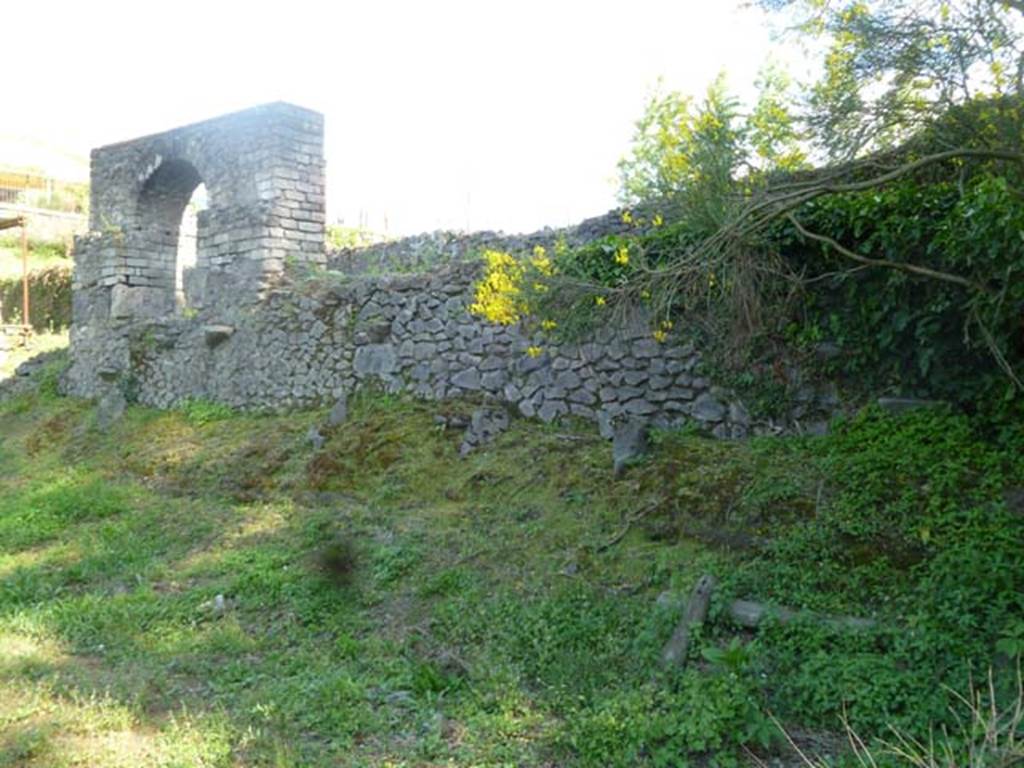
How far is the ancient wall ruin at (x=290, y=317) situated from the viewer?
25.9ft

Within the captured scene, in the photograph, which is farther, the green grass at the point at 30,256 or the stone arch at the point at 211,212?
the green grass at the point at 30,256

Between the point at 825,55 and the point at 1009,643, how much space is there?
12.9 feet

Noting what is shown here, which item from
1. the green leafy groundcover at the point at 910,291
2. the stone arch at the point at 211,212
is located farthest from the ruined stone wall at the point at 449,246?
the green leafy groundcover at the point at 910,291

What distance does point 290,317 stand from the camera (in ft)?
35.5

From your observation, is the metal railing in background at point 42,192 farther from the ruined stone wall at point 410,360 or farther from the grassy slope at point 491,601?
the grassy slope at point 491,601

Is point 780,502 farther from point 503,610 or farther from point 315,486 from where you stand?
point 315,486

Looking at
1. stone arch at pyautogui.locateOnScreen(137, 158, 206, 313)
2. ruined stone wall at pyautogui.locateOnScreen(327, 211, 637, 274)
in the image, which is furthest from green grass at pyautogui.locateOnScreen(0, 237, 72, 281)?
ruined stone wall at pyautogui.locateOnScreen(327, 211, 637, 274)

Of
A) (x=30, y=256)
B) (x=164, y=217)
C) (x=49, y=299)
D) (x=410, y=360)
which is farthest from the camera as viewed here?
(x=30, y=256)

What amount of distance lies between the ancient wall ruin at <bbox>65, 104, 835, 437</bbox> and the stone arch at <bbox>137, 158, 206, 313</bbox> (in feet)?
0.07

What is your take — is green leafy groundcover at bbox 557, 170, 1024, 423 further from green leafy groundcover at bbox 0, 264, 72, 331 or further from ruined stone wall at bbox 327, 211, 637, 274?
green leafy groundcover at bbox 0, 264, 72, 331

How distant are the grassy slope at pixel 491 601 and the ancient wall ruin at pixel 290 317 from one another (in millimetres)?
638

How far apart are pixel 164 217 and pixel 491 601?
10655 mm

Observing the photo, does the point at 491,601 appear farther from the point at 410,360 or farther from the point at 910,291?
the point at 410,360

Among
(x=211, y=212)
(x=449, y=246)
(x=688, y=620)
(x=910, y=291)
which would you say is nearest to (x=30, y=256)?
(x=211, y=212)
